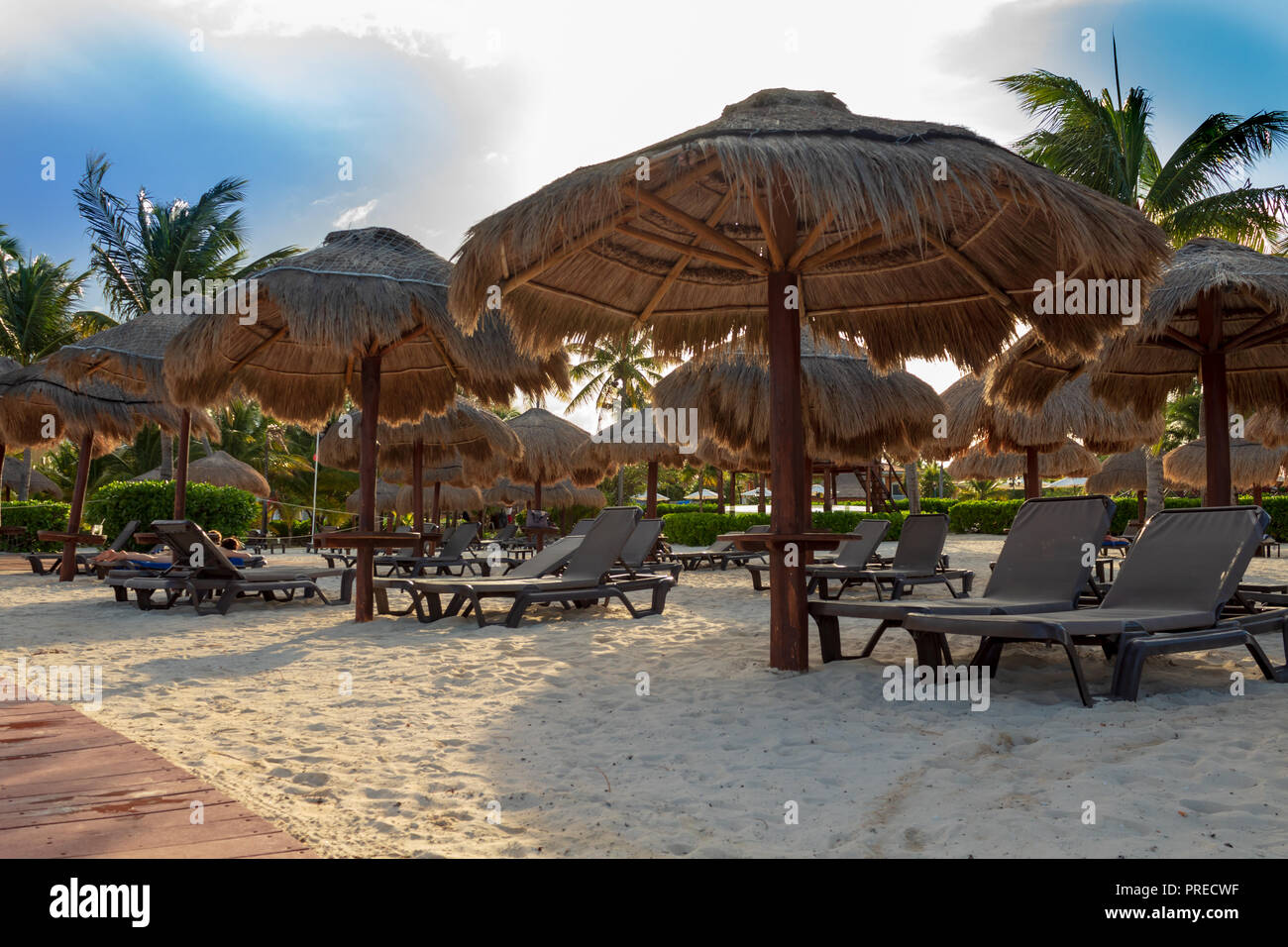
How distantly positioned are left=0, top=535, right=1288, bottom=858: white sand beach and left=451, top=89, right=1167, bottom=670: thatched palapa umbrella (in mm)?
1197

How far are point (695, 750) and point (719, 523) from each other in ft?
60.4

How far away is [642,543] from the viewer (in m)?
9.98

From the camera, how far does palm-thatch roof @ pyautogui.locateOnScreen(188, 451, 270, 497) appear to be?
76.3 feet

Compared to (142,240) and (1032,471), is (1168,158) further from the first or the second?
(142,240)

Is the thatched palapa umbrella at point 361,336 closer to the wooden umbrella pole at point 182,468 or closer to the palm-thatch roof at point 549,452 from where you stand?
the wooden umbrella pole at point 182,468

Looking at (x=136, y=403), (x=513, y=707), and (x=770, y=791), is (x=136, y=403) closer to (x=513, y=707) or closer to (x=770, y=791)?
(x=513, y=707)

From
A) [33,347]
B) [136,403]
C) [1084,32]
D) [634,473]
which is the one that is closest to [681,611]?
[1084,32]

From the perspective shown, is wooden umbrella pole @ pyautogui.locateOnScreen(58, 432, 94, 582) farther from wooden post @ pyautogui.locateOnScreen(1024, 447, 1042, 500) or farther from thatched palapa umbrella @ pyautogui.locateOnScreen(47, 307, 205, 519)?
wooden post @ pyautogui.locateOnScreen(1024, 447, 1042, 500)

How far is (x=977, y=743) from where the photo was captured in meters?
3.21

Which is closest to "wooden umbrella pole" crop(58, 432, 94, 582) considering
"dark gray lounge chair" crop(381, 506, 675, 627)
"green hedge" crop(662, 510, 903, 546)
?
"dark gray lounge chair" crop(381, 506, 675, 627)

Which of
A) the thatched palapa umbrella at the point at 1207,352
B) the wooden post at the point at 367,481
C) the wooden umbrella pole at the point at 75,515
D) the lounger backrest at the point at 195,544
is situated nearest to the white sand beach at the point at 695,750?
the wooden post at the point at 367,481

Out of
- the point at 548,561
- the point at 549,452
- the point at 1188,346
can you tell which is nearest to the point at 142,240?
the point at 549,452

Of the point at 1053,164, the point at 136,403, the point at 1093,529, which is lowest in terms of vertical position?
the point at 1093,529
